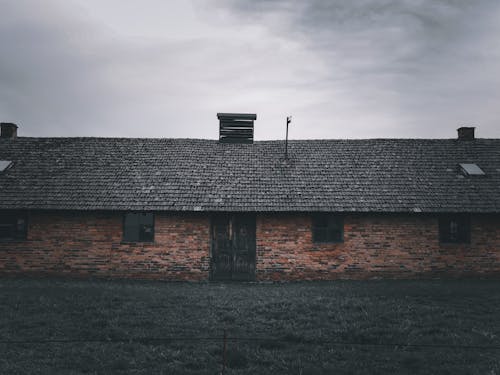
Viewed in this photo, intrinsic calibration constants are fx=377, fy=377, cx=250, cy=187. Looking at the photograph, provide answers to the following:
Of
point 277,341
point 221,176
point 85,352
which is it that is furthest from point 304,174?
point 85,352

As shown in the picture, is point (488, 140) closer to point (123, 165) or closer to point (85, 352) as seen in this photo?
point (123, 165)

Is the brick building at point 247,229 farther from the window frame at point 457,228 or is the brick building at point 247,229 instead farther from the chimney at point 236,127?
the chimney at point 236,127

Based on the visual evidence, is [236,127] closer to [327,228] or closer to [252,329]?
[327,228]

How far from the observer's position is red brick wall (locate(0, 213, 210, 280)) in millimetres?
14570

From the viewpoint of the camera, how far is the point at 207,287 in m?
13.2

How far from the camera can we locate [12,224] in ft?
49.1

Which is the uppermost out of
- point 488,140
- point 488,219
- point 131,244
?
point 488,140

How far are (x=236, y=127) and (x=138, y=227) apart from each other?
24.2ft

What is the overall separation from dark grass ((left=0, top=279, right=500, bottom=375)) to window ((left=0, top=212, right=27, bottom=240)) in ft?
9.09

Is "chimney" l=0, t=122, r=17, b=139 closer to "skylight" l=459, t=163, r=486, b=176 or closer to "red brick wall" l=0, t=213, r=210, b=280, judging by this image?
"red brick wall" l=0, t=213, r=210, b=280

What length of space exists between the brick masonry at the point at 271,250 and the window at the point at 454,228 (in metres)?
0.29

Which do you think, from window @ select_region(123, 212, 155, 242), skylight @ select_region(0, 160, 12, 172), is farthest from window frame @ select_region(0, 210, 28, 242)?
window @ select_region(123, 212, 155, 242)

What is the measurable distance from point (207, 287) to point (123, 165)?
23.4 ft

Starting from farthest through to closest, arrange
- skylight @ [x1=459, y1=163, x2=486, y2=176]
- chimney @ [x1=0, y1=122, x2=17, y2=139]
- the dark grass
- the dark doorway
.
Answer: chimney @ [x1=0, y1=122, x2=17, y2=139] → skylight @ [x1=459, y1=163, x2=486, y2=176] → the dark doorway → the dark grass
